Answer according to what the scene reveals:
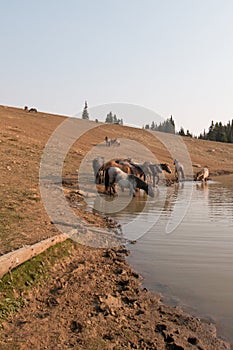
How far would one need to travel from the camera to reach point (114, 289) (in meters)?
7.32

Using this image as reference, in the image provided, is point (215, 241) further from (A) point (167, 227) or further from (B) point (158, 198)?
(B) point (158, 198)

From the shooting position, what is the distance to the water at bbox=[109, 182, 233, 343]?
6.96 metres

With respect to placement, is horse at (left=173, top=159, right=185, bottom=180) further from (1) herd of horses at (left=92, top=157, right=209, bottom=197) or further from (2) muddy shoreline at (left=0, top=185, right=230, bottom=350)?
(2) muddy shoreline at (left=0, top=185, right=230, bottom=350)

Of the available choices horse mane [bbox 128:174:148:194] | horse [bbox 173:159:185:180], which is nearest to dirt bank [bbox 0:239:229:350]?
horse mane [bbox 128:174:148:194]

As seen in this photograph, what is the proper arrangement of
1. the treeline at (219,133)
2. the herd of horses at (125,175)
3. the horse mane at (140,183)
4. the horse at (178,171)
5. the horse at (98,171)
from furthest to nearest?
the treeline at (219,133), the horse at (178,171), the horse at (98,171), the herd of horses at (125,175), the horse mane at (140,183)

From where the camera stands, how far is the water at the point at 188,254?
696 cm

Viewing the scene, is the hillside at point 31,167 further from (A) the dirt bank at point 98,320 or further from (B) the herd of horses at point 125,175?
(B) the herd of horses at point 125,175

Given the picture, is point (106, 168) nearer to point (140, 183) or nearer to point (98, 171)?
point (98, 171)

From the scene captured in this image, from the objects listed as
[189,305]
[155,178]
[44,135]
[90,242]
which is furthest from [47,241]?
[44,135]

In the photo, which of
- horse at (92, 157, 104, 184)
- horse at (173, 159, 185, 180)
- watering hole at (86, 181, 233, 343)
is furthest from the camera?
horse at (173, 159, 185, 180)

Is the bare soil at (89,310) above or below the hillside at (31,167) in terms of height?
below

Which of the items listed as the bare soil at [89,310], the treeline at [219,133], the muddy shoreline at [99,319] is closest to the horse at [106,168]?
the bare soil at [89,310]

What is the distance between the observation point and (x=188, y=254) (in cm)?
974

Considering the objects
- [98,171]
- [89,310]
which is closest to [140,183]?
[98,171]
